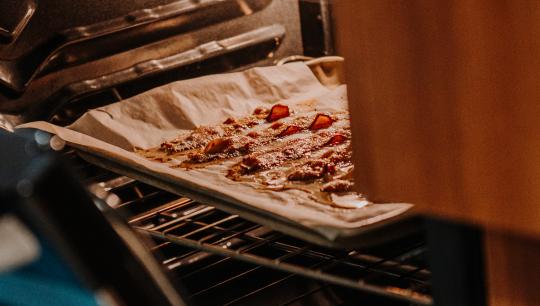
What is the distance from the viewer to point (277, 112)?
80.7 inches

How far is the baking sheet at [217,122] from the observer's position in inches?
52.1

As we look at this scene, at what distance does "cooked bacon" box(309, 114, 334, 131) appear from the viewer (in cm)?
196

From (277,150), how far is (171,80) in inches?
17.6

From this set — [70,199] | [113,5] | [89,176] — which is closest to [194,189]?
[89,176]

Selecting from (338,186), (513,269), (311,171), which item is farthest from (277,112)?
(513,269)

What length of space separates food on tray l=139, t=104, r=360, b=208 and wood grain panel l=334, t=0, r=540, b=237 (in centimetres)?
73

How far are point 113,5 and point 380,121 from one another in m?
1.35

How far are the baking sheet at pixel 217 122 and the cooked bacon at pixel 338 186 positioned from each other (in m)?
0.04

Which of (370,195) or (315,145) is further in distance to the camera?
(315,145)

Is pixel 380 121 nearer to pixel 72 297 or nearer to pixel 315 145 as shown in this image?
pixel 72 297

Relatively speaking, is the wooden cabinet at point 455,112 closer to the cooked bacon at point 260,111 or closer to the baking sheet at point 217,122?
the baking sheet at point 217,122

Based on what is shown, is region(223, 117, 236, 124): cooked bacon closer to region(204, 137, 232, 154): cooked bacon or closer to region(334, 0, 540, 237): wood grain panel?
region(204, 137, 232, 154): cooked bacon

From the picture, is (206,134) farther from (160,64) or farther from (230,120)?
(160,64)

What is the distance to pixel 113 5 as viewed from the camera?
6.66ft
